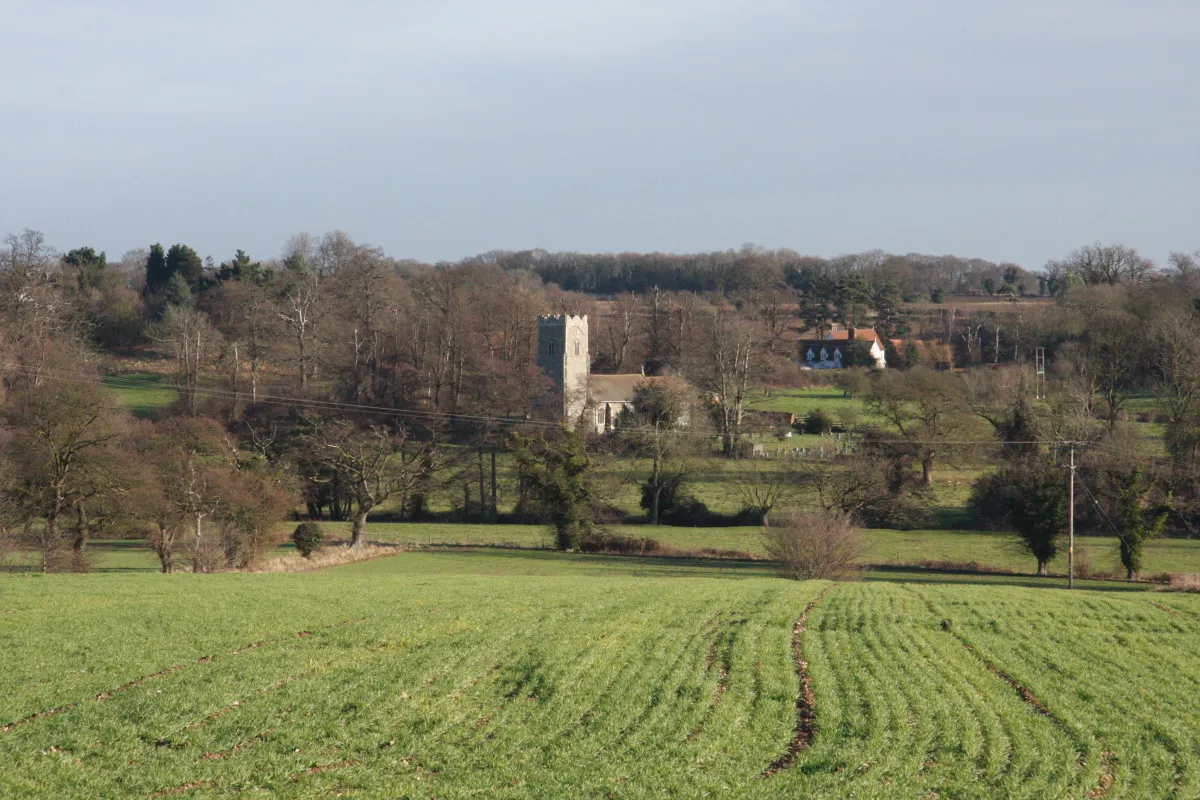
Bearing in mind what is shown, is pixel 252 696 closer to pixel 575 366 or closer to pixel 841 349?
pixel 575 366

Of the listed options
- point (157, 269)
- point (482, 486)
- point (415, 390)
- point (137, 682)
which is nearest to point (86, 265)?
point (157, 269)

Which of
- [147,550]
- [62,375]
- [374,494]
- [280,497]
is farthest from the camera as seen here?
[62,375]

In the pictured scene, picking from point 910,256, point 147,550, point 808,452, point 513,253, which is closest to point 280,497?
point 147,550

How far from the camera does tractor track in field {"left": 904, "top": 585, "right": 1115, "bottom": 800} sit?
10.5 metres

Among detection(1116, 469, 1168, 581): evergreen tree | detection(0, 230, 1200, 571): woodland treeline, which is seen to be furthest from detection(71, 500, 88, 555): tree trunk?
detection(1116, 469, 1168, 581): evergreen tree

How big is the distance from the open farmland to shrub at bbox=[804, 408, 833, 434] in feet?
159

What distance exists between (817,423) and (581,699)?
192ft

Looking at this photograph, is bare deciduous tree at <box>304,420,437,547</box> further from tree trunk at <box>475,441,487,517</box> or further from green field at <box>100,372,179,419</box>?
green field at <box>100,372,179,419</box>

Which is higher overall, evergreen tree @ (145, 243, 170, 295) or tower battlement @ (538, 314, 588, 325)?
Answer: evergreen tree @ (145, 243, 170, 295)

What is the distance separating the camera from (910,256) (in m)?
170

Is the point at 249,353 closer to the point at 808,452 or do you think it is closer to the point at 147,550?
the point at 147,550

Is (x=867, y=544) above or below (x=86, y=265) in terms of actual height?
below

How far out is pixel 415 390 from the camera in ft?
227

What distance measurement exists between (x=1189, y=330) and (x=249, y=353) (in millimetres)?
54425
